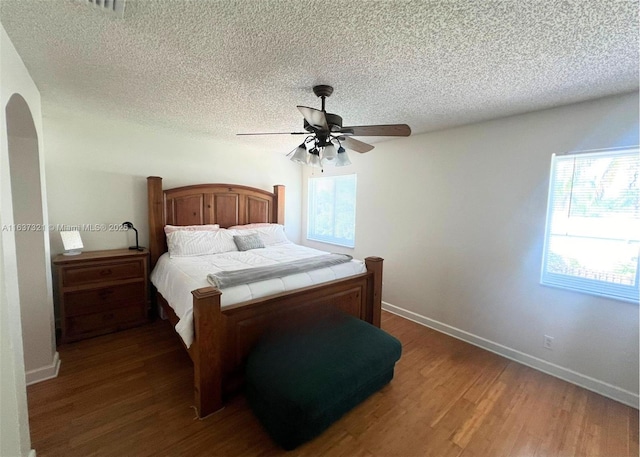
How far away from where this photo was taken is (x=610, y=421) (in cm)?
182

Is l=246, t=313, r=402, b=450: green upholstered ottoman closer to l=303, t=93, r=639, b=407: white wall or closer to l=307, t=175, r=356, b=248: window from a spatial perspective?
l=303, t=93, r=639, b=407: white wall

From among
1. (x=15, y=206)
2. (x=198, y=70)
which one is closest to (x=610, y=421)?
(x=198, y=70)

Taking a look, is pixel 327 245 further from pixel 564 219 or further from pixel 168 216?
pixel 564 219

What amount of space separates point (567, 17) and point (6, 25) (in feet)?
9.27

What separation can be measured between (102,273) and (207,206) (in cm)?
143

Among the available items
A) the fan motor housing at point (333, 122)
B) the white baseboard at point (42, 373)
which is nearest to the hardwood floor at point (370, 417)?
the white baseboard at point (42, 373)

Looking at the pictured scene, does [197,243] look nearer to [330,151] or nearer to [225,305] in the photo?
[225,305]

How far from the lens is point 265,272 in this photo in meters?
2.23

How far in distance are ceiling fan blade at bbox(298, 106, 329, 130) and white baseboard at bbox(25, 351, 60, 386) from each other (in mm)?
2840

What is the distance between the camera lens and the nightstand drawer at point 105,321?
258 cm

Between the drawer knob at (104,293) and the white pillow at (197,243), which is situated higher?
the white pillow at (197,243)

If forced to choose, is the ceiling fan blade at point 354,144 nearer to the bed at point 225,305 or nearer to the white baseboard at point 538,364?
the bed at point 225,305

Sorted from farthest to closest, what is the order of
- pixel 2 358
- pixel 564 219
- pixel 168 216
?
pixel 168 216, pixel 564 219, pixel 2 358

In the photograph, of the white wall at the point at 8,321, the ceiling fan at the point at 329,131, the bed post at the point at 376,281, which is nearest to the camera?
the white wall at the point at 8,321
